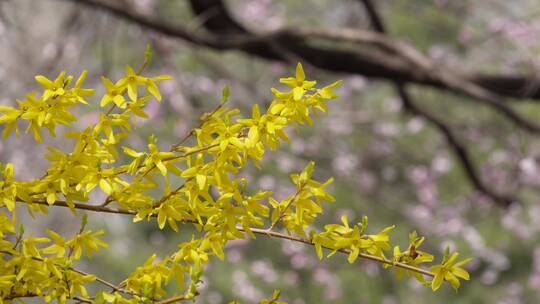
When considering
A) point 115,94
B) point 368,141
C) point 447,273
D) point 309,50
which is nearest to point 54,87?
point 115,94

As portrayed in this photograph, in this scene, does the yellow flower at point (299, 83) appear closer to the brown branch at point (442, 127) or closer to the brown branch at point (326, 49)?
the brown branch at point (326, 49)

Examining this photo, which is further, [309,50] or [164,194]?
[309,50]

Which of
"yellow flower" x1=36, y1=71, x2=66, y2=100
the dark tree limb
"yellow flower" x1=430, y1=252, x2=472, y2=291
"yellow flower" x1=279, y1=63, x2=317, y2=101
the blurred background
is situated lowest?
the blurred background

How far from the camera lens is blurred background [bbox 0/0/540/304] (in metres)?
4.51

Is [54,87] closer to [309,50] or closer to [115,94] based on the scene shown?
[115,94]

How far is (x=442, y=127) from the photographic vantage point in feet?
12.4

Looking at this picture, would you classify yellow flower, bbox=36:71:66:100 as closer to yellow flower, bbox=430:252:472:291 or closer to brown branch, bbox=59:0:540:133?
yellow flower, bbox=430:252:472:291

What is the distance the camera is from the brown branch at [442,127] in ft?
10.8

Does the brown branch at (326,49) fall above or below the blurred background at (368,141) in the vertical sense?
above

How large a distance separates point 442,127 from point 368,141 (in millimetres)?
2645

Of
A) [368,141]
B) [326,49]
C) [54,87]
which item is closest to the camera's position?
[54,87]

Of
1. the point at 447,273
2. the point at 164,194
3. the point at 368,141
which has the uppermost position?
the point at 164,194

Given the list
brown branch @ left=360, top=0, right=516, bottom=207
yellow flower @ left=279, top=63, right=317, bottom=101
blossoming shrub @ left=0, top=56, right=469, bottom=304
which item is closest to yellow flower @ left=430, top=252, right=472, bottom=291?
blossoming shrub @ left=0, top=56, right=469, bottom=304

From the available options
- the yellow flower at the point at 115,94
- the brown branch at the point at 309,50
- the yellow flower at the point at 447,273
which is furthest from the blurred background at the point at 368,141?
the yellow flower at the point at 447,273
